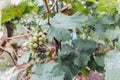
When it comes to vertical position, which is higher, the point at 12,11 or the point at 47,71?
the point at 12,11

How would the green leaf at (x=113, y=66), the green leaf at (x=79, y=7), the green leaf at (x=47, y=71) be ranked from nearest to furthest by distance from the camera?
the green leaf at (x=113, y=66) < the green leaf at (x=47, y=71) < the green leaf at (x=79, y=7)

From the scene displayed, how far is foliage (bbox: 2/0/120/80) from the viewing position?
0.70 meters

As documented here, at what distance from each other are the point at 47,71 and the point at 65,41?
0.31 ft

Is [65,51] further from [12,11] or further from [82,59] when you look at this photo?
[12,11]

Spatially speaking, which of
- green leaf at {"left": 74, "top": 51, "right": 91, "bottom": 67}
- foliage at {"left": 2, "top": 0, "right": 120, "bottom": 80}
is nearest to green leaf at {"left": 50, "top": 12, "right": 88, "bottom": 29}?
foliage at {"left": 2, "top": 0, "right": 120, "bottom": 80}

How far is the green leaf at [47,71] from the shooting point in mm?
686

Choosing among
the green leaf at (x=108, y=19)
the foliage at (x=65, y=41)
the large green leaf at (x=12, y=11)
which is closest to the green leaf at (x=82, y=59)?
the foliage at (x=65, y=41)

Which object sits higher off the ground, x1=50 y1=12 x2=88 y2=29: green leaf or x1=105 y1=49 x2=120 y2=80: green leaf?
x1=50 y1=12 x2=88 y2=29: green leaf

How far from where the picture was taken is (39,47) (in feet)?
2.34

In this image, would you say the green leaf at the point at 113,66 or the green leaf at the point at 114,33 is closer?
the green leaf at the point at 113,66

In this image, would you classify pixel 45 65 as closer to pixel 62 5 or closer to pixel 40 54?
pixel 40 54

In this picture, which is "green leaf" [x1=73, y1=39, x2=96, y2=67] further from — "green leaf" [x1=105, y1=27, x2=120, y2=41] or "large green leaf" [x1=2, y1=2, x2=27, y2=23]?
"large green leaf" [x1=2, y1=2, x2=27, y2=23]

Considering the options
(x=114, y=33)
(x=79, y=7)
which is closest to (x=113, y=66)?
(x=114, y=33)

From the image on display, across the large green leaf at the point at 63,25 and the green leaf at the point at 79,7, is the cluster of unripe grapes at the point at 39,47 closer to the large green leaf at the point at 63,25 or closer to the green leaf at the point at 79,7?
the large green leaf at the point at 63,25
